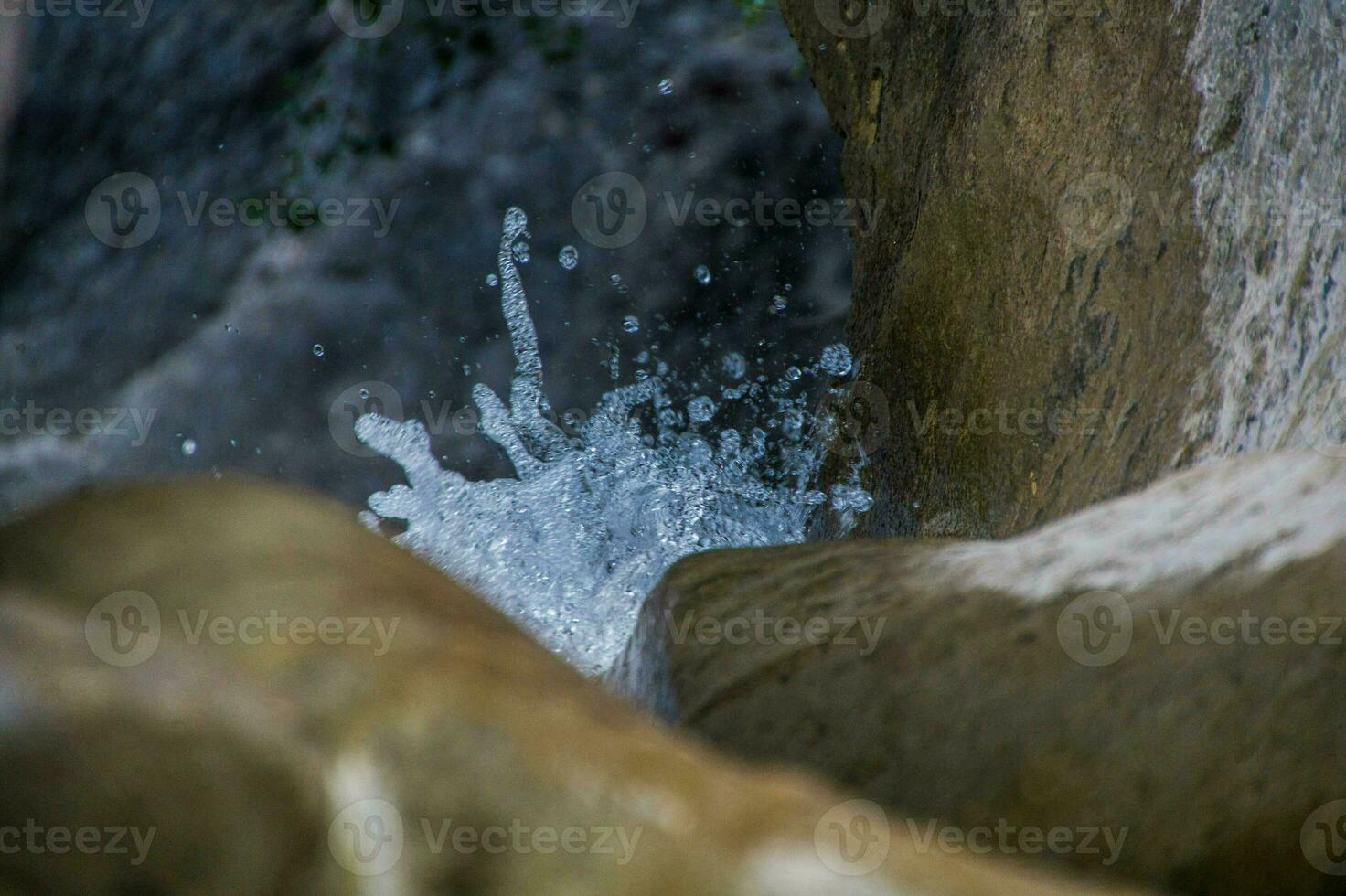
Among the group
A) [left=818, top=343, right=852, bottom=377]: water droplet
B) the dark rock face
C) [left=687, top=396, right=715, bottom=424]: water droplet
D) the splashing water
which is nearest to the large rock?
the splashing water

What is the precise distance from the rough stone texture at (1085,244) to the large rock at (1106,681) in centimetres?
37

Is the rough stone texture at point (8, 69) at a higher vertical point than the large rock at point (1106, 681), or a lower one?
higher

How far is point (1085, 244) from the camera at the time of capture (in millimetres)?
2387

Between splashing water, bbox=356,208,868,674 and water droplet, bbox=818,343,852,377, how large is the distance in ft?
0.09

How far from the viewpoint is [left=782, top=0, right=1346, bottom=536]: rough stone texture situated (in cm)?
182

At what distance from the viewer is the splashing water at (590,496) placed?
11.4ft

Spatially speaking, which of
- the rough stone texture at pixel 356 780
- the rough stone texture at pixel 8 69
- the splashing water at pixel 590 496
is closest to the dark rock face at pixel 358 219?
the splashing water at pixel 590 496

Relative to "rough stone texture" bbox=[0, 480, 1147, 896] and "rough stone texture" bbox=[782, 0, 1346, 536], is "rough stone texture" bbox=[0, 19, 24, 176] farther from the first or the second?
"rough stone texture" bbox=[782, 0, 1346, 536]

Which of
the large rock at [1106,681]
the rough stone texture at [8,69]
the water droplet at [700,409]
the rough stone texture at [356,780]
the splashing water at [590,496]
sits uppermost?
the rough stone texture at [8,69]

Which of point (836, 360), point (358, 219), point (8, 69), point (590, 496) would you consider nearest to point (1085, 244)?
point (836, 360)

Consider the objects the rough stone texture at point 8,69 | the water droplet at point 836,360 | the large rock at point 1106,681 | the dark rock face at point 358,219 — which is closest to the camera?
the rough stone texture at point 8,69

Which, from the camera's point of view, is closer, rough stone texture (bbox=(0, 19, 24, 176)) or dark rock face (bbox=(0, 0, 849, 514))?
rough stone texture (bbox=(0, 19, 24, 176))

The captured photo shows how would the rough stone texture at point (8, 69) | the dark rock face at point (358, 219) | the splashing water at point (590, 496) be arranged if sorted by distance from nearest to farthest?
the rough stone texture at point (8, 69), the splashing water at point (590, 496), the dark rock face at point (358, 219)

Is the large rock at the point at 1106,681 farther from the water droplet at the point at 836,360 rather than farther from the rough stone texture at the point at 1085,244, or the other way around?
the water droplet at the point at 836,360
